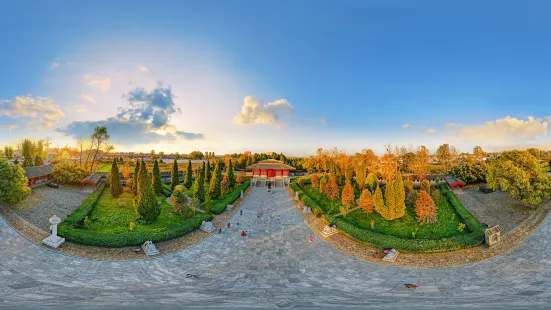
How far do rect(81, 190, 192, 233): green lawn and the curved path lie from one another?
4.13 metres

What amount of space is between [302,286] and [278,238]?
6.55m

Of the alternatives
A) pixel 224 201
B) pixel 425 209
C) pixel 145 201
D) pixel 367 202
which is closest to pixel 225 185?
pixel 224 201

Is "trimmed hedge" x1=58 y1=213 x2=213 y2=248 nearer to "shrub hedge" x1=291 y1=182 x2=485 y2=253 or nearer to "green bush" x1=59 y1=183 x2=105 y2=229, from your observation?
"green bush" x1=59 y1=183 x2=105 y2=229

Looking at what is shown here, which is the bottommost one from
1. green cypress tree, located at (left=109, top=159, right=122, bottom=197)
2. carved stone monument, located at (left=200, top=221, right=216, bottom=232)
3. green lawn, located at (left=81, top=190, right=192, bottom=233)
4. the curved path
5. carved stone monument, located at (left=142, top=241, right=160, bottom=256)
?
the curved path

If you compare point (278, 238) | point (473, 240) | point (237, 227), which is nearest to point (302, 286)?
point (278, 238)

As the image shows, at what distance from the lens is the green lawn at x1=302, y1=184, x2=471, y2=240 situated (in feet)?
63.7

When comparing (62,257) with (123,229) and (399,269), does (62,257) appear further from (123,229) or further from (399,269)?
(399,269)

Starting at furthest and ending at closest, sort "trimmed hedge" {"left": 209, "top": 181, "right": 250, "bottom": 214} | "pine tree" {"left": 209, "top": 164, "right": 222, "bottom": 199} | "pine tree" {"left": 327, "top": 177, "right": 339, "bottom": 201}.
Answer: "pine tree" {"left": 209, "top": 164, "right": 222, "bottom": 199} → "pine tree" {"left": 327, "top": 177, "right": 339, "bottom": 201} → "trimmed hedge" {"left": 209, "top": 181, "right": 250, "bottom": 214}

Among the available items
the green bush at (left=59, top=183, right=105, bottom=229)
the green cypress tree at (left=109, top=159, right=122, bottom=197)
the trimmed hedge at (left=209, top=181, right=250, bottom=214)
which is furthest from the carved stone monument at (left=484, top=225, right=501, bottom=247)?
the green cypress tree at (left=109, top=159, right=122, bottom=197)

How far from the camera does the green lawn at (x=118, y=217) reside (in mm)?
19250

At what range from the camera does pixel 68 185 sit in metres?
29.4

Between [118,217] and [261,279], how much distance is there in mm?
15502

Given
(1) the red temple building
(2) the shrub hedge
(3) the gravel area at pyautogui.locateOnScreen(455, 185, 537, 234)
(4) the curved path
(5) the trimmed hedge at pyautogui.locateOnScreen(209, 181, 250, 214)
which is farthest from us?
(1) the red temple building

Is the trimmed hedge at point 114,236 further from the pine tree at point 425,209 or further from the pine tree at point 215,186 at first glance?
the pine tree at point 425,209
